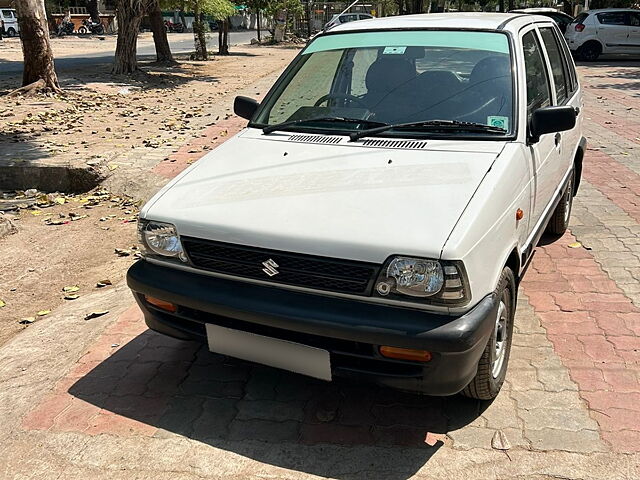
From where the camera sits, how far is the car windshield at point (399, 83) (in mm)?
3471

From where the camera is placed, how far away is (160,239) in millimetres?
3002

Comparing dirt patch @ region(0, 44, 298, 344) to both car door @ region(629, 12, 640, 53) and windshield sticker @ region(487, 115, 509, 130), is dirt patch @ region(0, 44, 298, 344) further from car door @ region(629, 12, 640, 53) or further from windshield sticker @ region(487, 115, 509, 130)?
car door @ region(629, 12, 640, 53)

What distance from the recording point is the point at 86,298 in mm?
4590

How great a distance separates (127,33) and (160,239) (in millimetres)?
16180

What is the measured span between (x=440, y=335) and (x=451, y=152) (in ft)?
3.63

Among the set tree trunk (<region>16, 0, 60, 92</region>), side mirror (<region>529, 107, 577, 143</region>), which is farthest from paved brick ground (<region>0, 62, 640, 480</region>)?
tree trunk (<region>16, 0, 60, 92</region>)

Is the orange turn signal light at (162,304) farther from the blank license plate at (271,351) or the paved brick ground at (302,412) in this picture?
the paved brick ground at (302,412)

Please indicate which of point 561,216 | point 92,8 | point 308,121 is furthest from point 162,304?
point 92,8

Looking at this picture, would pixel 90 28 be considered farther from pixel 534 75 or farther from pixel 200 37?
→ pixel 534 75

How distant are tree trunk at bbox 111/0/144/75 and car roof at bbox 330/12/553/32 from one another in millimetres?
14363

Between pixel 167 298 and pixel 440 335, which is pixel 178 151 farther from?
pixel 440 335

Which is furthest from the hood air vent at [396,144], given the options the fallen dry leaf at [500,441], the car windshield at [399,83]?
the fallen dry leaf at [500,441]

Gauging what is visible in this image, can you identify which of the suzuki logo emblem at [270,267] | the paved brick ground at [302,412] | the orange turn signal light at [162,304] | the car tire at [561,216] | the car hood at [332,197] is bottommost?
the paved brick ground at [302,412]

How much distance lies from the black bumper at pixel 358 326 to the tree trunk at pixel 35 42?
1183cm
